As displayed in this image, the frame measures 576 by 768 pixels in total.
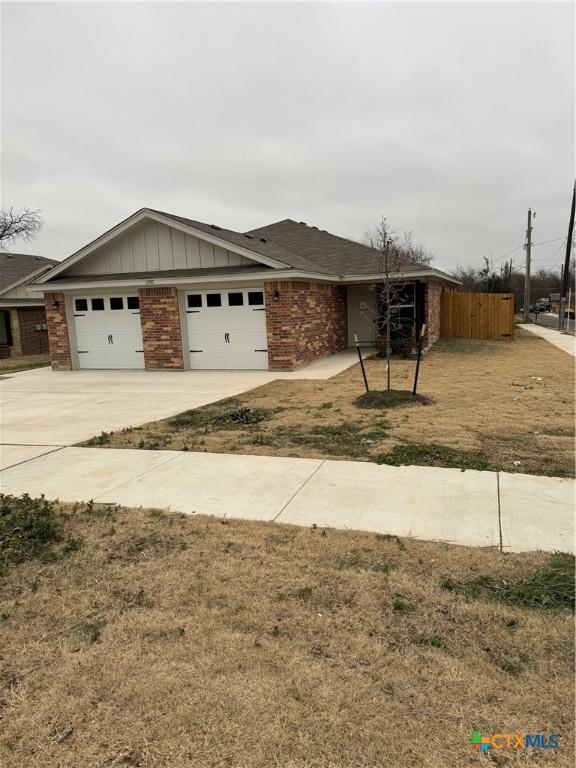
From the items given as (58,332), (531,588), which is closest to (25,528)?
(531,588)

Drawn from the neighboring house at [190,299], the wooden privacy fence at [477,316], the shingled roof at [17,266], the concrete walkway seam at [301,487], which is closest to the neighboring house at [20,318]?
the shingled roof at [17,266]

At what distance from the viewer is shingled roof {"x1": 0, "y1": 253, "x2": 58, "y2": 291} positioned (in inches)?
886

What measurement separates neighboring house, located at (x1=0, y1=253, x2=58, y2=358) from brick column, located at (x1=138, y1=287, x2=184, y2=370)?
8.02 metres

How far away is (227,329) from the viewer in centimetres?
1480

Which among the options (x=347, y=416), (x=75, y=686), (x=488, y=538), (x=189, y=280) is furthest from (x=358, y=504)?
(x=189, y=280)

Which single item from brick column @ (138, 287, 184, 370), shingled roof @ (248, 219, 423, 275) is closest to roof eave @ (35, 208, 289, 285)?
brick column @ (138, 287, 184, 370)

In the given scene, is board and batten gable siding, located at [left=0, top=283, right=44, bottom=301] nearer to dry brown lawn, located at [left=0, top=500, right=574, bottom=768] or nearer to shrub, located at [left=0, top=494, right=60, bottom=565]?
shrub, located at [left=0, top=494, right=60, bottom=565]

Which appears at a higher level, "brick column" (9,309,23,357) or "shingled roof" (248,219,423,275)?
"shingled roof" (248,219,423,275)

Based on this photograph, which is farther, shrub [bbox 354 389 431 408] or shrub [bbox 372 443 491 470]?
shrub [bbox 354 389 431 408]

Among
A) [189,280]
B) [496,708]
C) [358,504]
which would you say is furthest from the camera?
[189,280]

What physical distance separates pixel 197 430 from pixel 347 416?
2321 mm

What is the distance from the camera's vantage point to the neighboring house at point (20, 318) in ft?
69.6

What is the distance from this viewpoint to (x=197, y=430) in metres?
7.70

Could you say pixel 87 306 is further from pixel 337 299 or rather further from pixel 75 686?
pixel 75 686
